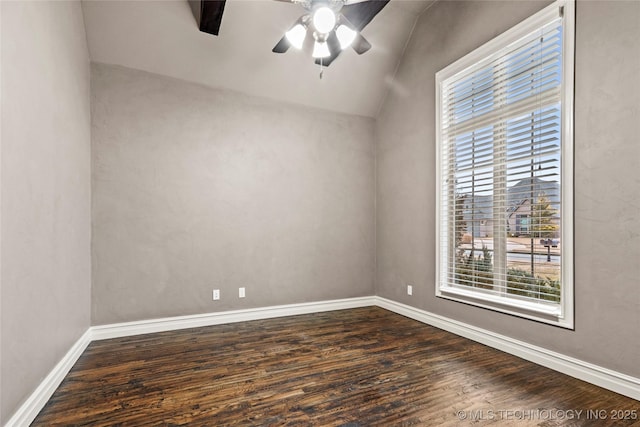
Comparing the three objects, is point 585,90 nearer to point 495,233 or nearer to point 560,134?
point 560,134

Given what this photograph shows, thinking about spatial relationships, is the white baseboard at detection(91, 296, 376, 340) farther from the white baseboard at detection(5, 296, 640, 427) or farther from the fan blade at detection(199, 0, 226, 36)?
the fan blade at detection(199, 0, 226, 36)

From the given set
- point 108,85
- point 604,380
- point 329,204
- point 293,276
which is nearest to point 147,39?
point 108,85

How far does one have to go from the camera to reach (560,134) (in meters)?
2.63

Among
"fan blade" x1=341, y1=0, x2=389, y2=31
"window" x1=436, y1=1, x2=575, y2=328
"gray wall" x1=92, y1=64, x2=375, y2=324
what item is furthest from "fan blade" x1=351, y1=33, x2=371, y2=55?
"gray wall" x1=92, y1=64, x2=375, y2=324

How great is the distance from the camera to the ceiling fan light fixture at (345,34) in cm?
275

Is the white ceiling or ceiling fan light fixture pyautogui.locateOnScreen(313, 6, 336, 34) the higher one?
the white ceiling

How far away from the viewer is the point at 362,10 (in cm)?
290

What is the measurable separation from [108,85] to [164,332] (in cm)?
262

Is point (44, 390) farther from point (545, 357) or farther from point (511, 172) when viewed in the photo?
point (511, 172)

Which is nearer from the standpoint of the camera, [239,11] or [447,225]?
[239,11]

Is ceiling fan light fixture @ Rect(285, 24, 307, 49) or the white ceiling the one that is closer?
ceiling fan light fixture @ Rect(285, 24, 307, 49)

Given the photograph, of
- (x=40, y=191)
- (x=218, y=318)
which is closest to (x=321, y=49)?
(x=40, y=191)

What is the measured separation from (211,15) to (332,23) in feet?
4.32

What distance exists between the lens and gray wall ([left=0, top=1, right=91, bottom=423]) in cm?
174
